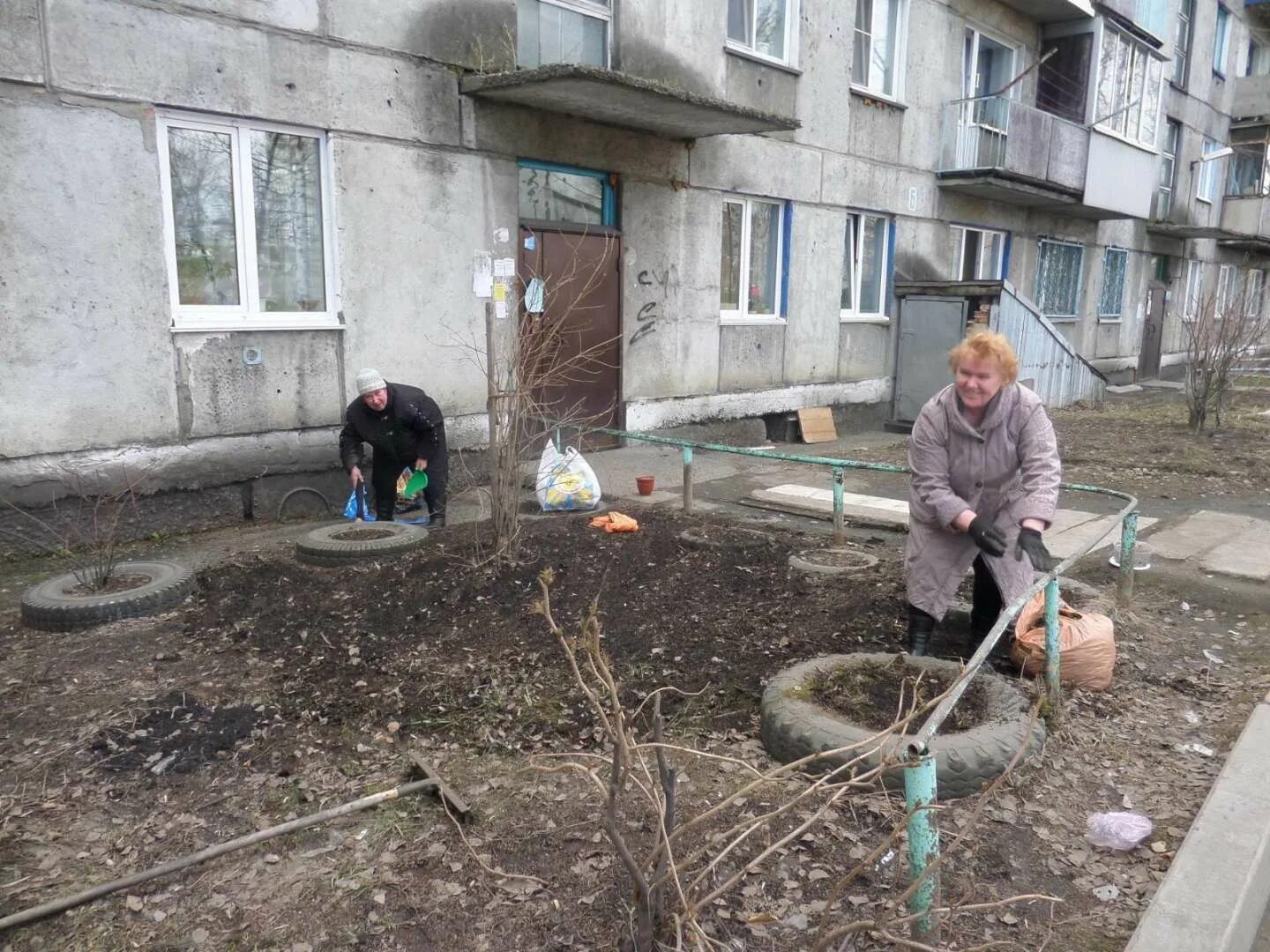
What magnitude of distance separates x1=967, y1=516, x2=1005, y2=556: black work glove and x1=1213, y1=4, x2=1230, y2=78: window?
83.0ft

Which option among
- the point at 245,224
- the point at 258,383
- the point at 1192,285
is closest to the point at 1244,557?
the point at 258,383

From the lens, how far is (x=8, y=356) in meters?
5.83

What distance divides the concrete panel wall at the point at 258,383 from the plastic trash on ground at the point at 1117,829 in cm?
613

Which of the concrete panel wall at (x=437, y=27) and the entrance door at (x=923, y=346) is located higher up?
the concrete panel wall at (x=437, y=27)

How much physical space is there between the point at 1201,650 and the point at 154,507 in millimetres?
6529

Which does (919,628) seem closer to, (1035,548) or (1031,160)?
(1035,548)

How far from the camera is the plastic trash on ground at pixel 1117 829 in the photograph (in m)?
2.93

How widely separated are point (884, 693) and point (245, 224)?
5871 mm

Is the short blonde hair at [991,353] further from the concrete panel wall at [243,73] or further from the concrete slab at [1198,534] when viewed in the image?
the concrete panel wall at [243,73]

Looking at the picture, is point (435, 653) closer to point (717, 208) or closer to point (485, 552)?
point (485, 552)

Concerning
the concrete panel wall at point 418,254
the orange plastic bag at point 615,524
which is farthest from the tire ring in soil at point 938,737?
the concrete panel wall at point 418,254

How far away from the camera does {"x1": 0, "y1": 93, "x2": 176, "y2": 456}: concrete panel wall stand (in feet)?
19.1

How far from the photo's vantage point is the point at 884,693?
3547mm

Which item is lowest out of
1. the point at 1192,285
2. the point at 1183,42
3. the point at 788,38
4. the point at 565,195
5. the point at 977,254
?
the point at 1192,285
